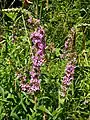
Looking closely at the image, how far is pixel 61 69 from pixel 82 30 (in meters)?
0.79

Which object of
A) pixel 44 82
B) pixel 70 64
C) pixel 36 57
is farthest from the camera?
pixel 44 82

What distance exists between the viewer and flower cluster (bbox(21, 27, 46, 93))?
2.51m

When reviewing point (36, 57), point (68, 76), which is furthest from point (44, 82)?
point (36, 57)

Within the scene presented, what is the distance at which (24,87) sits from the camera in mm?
2742

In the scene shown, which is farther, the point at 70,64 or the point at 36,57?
the point at 70,64

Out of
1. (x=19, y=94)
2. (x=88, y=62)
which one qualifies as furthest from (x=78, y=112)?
(x=88, y=62)

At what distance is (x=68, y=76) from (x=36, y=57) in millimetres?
293

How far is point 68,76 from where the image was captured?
2.75m

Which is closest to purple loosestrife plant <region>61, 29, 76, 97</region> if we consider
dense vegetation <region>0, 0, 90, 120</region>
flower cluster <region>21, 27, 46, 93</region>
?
dense vegetation <region>0, 0, 90, 120</region>

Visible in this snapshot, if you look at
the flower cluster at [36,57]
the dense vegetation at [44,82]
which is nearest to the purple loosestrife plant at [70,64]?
the dense vegetation at [44,82]

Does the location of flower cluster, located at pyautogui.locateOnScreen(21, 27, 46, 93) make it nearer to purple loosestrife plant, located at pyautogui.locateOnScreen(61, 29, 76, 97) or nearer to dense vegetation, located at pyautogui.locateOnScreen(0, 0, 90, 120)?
dense vegetation, located at pyautogui.locateOnScreen(0, 0, 90, 120)

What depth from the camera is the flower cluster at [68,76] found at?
8.93ft

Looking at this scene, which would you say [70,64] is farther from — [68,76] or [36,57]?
[36,57]

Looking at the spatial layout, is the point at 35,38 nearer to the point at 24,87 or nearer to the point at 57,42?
the point at 24,87
